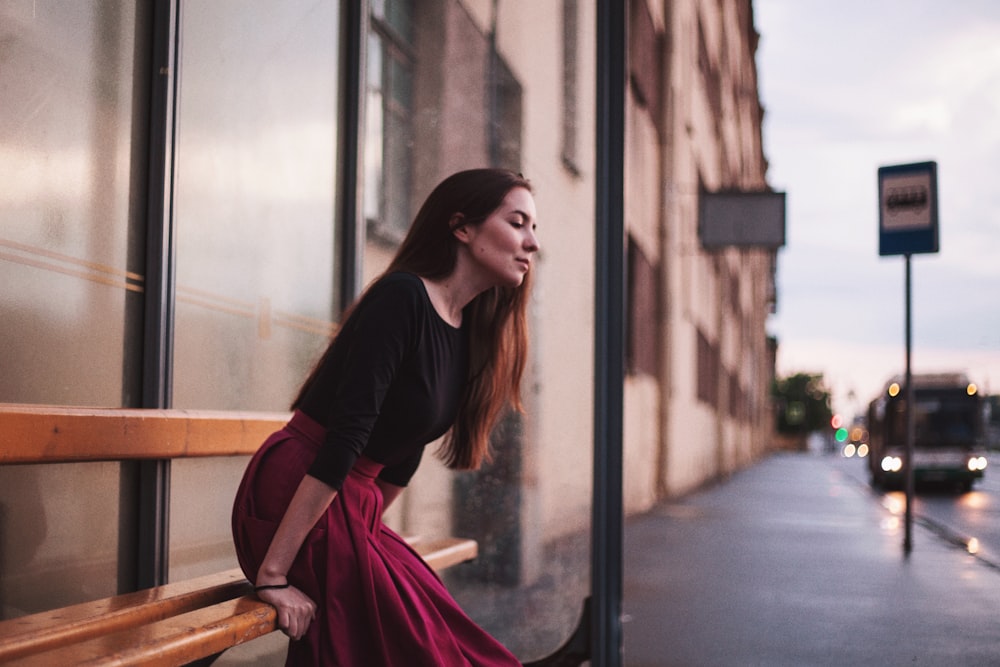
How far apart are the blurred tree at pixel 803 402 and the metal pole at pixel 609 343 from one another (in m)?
93.3

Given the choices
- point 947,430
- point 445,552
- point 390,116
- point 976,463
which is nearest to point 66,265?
point 445,552

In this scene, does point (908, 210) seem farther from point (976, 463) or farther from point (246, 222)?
point (976, 463)

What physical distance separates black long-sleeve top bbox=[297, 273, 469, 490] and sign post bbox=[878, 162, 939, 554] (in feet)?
22.6

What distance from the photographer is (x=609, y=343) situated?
384cm

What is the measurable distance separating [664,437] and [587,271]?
46.3ft

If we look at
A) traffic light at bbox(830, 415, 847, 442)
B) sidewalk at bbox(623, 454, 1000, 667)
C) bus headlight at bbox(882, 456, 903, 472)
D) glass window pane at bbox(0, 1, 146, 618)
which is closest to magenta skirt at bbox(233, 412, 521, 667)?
glass window pane at bbox(0, 1, 146, 618)

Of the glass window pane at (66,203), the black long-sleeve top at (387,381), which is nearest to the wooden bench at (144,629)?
the black long-sleeve top at (387,381)

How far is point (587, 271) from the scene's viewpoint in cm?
412

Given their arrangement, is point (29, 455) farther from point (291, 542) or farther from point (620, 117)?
point (620, 117)

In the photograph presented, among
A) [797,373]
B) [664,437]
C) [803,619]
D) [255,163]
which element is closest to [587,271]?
[255,163]

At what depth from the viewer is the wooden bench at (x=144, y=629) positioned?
1.80m

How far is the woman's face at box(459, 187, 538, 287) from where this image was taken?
2.41 meters

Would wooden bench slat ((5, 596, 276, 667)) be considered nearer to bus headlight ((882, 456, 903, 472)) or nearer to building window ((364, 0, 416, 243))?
building window ((364, 0, 416, 243))

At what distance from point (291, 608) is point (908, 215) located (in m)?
7.56
